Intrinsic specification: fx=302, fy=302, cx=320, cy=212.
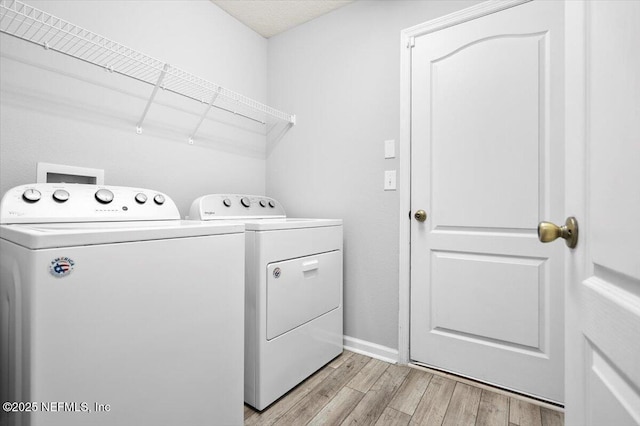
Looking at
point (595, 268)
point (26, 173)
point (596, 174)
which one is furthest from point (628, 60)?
point (26, 173)

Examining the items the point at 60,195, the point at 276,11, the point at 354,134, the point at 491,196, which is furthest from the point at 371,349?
the point at 276,11

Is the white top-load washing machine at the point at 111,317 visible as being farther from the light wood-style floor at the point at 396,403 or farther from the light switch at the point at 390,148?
the light switch at the point at 390,148

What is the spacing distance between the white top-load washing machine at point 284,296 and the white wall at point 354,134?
18cm

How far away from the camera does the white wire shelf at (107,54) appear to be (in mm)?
1213

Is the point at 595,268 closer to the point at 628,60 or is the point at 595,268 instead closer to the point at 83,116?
the point at 628,60

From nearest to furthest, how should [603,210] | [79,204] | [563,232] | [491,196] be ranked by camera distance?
[603,210] < [563,232] < [79,204] < [491,196]

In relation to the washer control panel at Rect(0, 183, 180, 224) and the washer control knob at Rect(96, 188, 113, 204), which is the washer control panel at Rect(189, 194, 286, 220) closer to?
the washer control panel at Rect(0, 183, 180, 224)

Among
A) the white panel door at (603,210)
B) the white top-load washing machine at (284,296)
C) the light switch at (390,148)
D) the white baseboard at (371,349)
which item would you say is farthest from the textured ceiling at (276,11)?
the white baseboard at (371,349)

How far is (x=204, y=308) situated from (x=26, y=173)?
39.2 inches

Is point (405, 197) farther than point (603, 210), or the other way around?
Answer: point (405, 197)

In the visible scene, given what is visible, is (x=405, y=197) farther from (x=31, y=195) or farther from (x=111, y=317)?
(x=31, y=195)

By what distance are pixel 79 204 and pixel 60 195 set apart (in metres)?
0.07

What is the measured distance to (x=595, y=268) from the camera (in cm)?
52

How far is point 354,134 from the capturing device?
6.56 feet
